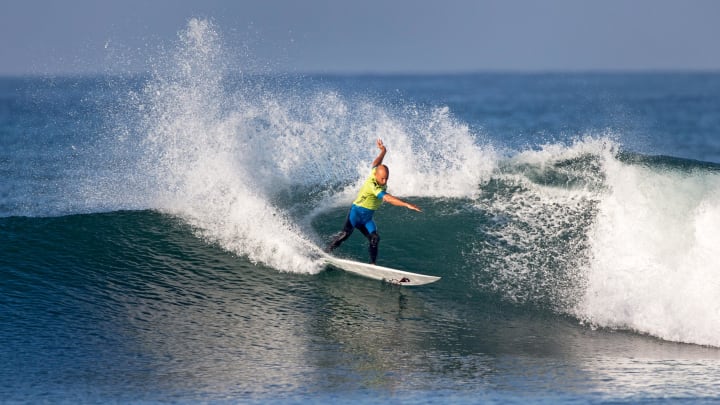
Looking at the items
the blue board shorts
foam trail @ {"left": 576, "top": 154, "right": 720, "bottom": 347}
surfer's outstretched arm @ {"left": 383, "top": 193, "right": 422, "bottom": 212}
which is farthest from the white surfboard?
foam trail @ {"left": 576, "top": 154, "right": 720, "bottom": 347}

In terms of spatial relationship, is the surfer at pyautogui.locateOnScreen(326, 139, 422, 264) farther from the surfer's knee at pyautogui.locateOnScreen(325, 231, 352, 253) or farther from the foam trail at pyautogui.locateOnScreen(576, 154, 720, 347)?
the foam trail at pyautogui.locateOnScreen(576, 154, 720, 347)

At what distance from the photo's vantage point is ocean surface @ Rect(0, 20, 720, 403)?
8.46 meters

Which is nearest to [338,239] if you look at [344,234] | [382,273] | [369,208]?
[344,234]

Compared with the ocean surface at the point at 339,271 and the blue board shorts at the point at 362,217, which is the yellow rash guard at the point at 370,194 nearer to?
the blue board shorts at the point at 362,217

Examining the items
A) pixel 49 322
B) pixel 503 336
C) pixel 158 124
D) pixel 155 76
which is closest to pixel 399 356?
pixel 503 336

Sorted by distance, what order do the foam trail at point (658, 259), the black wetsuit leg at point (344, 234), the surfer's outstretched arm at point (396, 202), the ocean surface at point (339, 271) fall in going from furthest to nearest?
1. the black wetsuit leg at point (344, 234)
2. the foam trail at point (658, 259)
3. the surfer's outstretched arm at point (396, 202)
4. the ocean surface at point (339, 271)

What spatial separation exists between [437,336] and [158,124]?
750 cm

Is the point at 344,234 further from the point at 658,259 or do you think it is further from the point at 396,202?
the point at 658,259

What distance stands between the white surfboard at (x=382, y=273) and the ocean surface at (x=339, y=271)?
5.5 inches

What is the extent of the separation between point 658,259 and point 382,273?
3.69 meters

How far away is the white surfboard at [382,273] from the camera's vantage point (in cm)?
1108

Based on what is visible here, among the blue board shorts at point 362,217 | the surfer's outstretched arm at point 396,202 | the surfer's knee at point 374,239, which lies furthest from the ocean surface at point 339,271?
the surfer's outstretched arm at point 396,202

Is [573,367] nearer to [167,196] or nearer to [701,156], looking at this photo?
[167,196]

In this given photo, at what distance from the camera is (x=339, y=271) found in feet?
38.1
